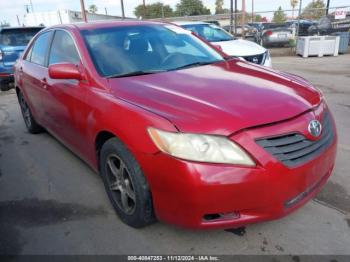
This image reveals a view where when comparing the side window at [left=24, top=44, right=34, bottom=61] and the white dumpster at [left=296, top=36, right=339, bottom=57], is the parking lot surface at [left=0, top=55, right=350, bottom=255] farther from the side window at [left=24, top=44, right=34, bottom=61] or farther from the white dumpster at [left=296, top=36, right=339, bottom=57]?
the white dumpster at [left=296, top=36, right=339, bottom=57]

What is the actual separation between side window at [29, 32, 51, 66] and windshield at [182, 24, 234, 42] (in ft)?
15.8

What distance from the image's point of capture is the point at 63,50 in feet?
11.4

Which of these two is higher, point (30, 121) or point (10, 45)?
point (10, 45)

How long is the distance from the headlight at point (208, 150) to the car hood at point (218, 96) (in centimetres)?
5

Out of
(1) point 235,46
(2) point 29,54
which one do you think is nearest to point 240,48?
(1) point 235,46

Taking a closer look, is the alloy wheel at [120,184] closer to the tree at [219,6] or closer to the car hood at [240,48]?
the car hood at [240,48]

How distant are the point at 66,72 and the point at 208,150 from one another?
5.07 feet

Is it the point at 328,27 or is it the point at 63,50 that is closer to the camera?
the point at 63,50

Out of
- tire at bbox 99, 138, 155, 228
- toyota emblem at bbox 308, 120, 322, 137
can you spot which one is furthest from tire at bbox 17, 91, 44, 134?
toyota emblem at bbox 308, 120, 322, 137

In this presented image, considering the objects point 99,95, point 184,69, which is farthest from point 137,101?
point 184,69

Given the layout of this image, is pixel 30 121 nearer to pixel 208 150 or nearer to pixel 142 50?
pixel 142 50

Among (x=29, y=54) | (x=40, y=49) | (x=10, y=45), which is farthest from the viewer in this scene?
(x=10, y=45)

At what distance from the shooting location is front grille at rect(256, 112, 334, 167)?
6.60 ft

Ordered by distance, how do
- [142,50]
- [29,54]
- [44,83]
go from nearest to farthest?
[142,50] < [44,83] < [29,54]
